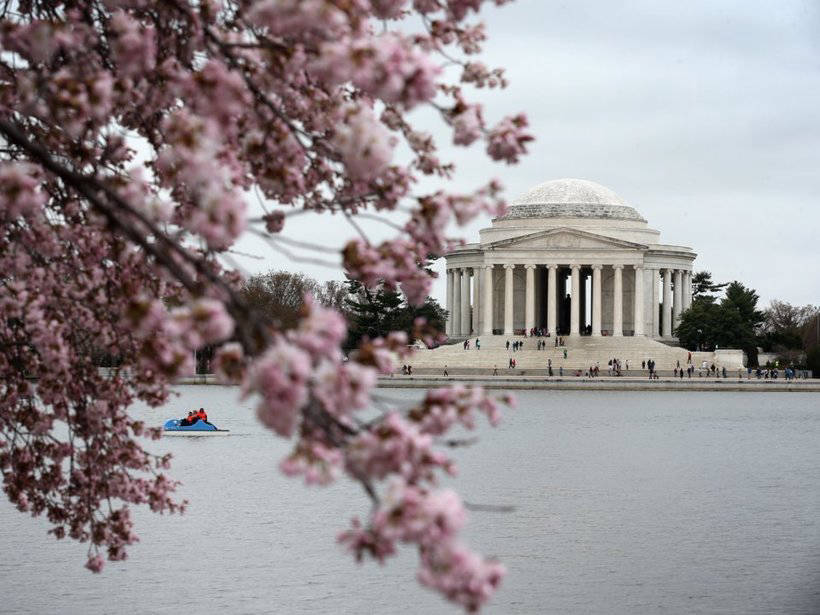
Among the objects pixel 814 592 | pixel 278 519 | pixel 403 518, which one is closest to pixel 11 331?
pixel 403 518

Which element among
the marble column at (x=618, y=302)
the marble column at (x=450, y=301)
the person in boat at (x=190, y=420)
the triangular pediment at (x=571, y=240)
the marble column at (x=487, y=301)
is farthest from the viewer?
the marble column at (x=450, y=301)

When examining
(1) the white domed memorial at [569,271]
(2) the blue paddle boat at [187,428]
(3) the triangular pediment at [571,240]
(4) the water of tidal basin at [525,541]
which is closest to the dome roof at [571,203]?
(1) the white domed memorial at [569,271]

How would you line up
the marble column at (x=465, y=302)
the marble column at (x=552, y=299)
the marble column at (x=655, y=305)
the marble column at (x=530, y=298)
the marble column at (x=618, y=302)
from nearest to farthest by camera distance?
the marble column at (x=552, y=299) < the marble column at (x=618, y=302) < the marble column at (x=530, y=298) < the marble column at (x=655, y=305) < the marble column at (x=465, y=302)

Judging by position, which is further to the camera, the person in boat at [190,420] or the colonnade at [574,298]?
the colonnade at [574,298]

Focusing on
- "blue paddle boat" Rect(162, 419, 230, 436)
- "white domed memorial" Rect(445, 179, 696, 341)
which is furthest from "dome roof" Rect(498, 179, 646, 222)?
"blue paddle boat" Rect(162, 419, 230, 436)

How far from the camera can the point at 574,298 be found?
134 meters

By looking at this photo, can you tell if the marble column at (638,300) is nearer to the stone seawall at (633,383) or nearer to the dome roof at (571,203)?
the dome roof at (571,203)

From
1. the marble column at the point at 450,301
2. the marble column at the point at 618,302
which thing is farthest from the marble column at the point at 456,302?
the marble column at the point at 618,302

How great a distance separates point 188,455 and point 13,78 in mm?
40468

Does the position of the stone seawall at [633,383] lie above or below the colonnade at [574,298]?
below

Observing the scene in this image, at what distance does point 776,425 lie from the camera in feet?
218

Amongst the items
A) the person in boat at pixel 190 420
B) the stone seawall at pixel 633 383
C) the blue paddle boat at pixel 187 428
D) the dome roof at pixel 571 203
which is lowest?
the blue paddle boat at pixel 187 428

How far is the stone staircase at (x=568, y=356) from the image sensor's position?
11300cm

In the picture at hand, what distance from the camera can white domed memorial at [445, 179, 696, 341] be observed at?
133 m
